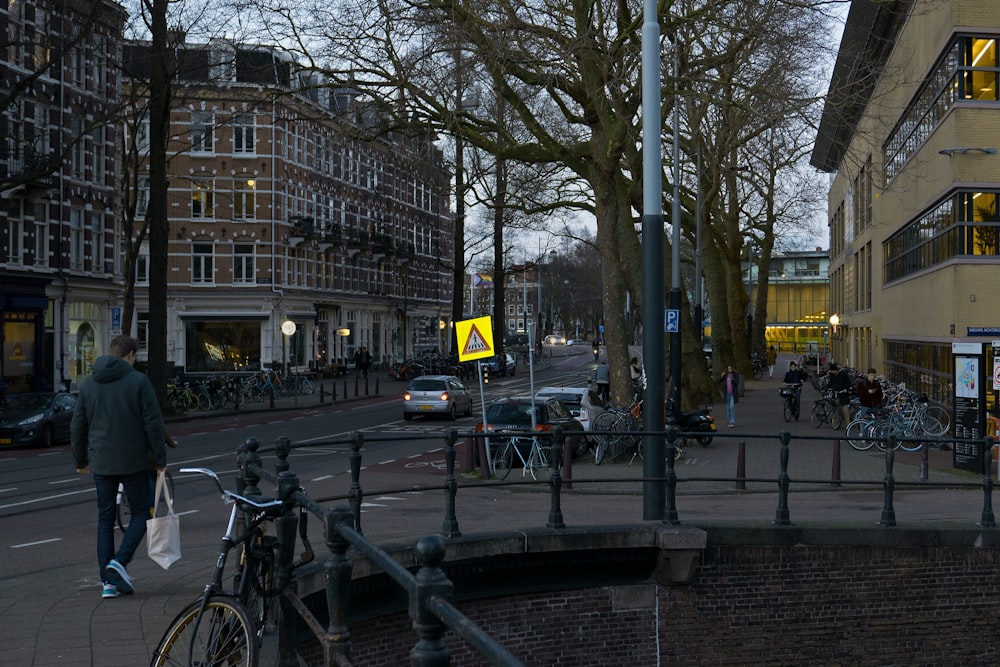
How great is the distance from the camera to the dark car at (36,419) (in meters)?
24.9

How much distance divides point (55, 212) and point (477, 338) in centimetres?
2561

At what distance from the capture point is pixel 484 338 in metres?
19.7

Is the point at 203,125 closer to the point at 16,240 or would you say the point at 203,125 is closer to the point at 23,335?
the point at 16,240

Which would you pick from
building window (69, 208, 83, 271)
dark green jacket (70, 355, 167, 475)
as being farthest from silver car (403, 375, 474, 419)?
dark green jacket (70, 355, 167, 475)

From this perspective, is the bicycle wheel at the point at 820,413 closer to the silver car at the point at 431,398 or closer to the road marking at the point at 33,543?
the silver car at the point at 431,398

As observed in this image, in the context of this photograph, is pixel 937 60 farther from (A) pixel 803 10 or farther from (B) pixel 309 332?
(B) pixel 309 332

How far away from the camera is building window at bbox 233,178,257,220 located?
57.7 metres

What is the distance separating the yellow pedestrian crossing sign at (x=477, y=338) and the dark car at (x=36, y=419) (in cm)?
1060

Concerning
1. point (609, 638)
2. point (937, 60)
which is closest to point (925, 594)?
point (609, 638)

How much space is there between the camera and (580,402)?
84.7ft

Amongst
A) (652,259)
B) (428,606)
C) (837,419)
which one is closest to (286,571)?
(428,606)

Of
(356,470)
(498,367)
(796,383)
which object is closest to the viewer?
(356,470)

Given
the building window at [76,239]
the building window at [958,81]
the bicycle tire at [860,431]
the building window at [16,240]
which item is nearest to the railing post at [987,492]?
the bicycle tire at [860,431]

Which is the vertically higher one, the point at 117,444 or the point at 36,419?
the point at 117,444
